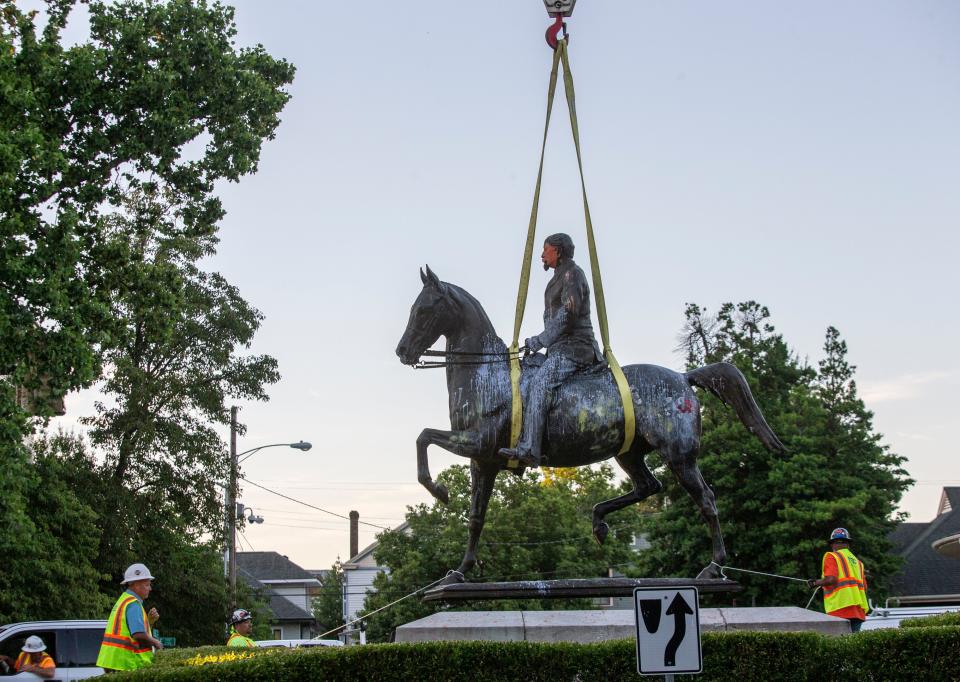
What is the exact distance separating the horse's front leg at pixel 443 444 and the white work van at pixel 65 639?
12.2 metres

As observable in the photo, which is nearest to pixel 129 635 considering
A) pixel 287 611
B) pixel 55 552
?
pixel 55 552

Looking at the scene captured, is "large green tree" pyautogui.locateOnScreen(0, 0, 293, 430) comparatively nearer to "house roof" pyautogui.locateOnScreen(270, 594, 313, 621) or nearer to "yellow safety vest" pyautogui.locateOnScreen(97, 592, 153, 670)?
"yellow safety vest" pyautogui.locateOnScreen(97, 592, 153, 670)

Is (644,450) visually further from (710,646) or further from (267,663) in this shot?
(267,663)

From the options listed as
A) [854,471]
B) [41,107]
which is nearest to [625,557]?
[854,471]

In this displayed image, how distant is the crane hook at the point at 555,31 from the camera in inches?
568

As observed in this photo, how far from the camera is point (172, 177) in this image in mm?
23031

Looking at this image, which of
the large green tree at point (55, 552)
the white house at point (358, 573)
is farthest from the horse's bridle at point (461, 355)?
the white house at point (358, 573)

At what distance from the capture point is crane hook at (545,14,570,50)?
47.4ft

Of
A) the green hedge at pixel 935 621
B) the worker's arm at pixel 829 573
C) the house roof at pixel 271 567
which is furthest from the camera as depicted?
the house roof at pixel 271 567

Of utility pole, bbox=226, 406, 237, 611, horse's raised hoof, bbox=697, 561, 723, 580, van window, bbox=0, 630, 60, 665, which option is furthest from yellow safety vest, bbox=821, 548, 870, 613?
utility pole, bbox=226, 406, 237, 611

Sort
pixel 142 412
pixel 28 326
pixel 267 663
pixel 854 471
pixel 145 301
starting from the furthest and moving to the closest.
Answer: pixel 854 471 < pixel 142 412 < pixel 145 301 < pixel 28 326 < pixel 267 663

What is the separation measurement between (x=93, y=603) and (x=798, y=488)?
74.7ft

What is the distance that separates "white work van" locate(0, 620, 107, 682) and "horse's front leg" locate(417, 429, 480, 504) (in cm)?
1225

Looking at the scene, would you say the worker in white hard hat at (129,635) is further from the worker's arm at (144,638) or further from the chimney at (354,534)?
the chimney at (354,534)
